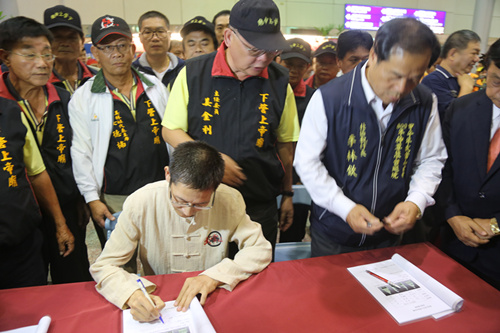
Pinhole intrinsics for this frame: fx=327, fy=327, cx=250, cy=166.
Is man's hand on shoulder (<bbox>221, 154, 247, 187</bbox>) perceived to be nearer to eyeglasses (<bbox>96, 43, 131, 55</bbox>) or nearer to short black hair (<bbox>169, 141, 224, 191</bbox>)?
short black hair (<bbox>169, 141, 224, 191</bbox>)

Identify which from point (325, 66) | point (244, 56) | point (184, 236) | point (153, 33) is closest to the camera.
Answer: point (184, 236)

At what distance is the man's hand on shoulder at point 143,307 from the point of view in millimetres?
938

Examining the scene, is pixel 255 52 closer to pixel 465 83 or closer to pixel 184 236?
pixel 184 236

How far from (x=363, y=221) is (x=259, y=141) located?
0.59m

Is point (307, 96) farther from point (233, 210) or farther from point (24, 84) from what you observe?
point (24, 84)

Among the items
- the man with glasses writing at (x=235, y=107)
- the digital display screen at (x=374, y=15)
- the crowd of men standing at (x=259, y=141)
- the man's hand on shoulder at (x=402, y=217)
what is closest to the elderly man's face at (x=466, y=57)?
the crowd of men standing at (x=259, y=141)

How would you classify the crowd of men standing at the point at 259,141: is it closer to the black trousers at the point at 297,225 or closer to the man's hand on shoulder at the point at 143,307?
the man's hand on shoulder at the point at 143,307

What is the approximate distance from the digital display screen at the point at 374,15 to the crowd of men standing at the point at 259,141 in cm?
703

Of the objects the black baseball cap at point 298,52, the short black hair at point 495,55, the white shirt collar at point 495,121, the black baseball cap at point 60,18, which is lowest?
the white shirt collar at point 495,121

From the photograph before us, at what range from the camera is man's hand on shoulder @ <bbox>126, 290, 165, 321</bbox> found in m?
0.94

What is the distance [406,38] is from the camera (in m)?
1.02

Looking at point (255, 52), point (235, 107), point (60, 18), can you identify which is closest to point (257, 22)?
point (255, 52)

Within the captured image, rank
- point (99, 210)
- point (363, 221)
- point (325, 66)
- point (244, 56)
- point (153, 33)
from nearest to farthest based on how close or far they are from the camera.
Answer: point (363, 221)
point (244, 56)
point (99, 210)
point (153, 33)
point (325, 66)

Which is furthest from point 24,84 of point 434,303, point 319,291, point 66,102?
point 434,303
